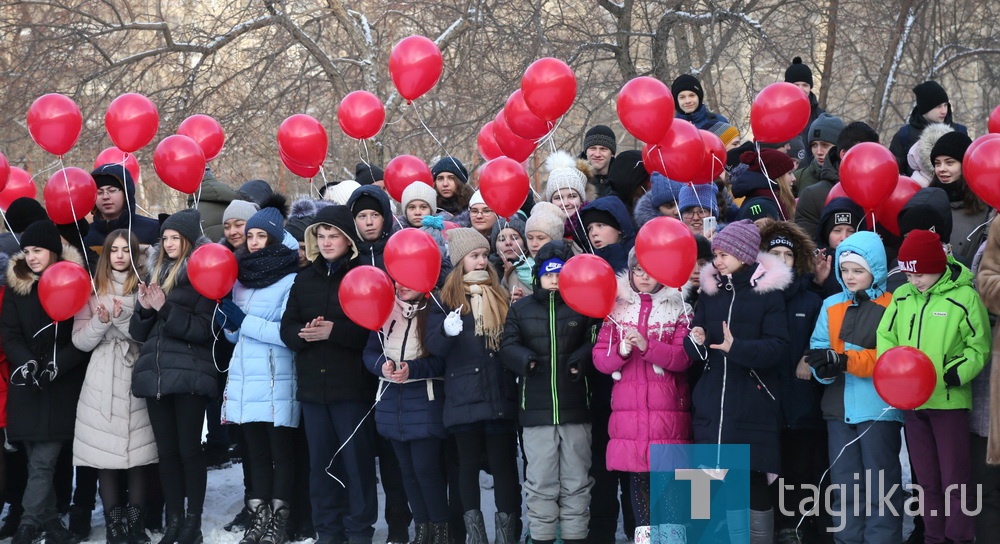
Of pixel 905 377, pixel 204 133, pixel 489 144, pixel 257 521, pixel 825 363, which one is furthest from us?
pixel 489 144

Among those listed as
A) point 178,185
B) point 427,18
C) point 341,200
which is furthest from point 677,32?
point 178,185

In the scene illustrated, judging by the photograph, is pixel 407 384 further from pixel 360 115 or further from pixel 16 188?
pixel 16 188

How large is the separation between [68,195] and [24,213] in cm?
35

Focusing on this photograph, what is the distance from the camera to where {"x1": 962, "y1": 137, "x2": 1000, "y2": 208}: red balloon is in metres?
4.96

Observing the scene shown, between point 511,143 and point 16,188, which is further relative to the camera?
point 16,188

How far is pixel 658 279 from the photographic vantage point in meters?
5.27

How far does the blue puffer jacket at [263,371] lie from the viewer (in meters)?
6.14

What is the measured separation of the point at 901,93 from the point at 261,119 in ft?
27.8

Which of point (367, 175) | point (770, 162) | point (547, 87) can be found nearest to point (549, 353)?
point (547, 87)

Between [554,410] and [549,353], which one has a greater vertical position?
[549,353]

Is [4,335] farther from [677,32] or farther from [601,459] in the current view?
[677,32]

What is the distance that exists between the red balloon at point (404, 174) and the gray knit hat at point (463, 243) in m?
1.17

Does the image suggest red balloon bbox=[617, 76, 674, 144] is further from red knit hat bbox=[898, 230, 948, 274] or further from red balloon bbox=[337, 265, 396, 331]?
red balloon bbox=[337, 265, 396, 331]

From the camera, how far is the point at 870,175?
565cm
